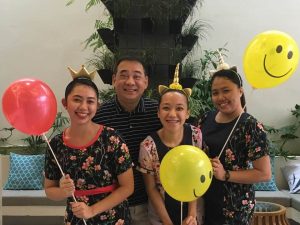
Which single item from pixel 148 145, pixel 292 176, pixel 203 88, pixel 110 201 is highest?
pixel 203 88

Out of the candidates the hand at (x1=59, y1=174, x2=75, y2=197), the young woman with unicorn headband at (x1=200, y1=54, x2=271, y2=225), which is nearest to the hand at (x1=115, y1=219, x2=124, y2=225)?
the hand at (x1=59, y1=174, x2=75, y2=197)

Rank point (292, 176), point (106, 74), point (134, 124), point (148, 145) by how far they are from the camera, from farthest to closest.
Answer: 1. point (292, 176)
2. point (106, 74)
3. point (134, 124)
4. point (148, 145)

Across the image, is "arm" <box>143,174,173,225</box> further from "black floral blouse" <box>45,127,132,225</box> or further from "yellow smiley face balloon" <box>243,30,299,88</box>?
"yellow smiley face balloon" <box>243,30,299,88</box>

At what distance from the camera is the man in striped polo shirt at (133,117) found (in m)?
1.90

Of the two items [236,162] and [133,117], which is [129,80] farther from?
[236,162]

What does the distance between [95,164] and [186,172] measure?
0.39m

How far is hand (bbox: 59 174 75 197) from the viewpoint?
62.5 inches

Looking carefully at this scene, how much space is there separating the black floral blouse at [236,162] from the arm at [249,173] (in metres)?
0.04

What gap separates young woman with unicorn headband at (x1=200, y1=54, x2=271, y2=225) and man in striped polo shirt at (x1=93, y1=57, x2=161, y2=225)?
32 centimetres

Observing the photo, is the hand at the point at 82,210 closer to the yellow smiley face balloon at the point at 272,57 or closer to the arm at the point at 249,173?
the arm at the point at 249,173

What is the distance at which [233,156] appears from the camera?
1785mm

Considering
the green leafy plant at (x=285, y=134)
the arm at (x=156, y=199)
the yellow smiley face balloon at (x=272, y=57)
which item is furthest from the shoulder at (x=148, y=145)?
the green leafy plant at (x=285, y=134)

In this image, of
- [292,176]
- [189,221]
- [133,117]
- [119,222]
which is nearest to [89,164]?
[119,222]

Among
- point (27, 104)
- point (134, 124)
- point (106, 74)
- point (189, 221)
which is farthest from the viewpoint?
point (106, 74)
